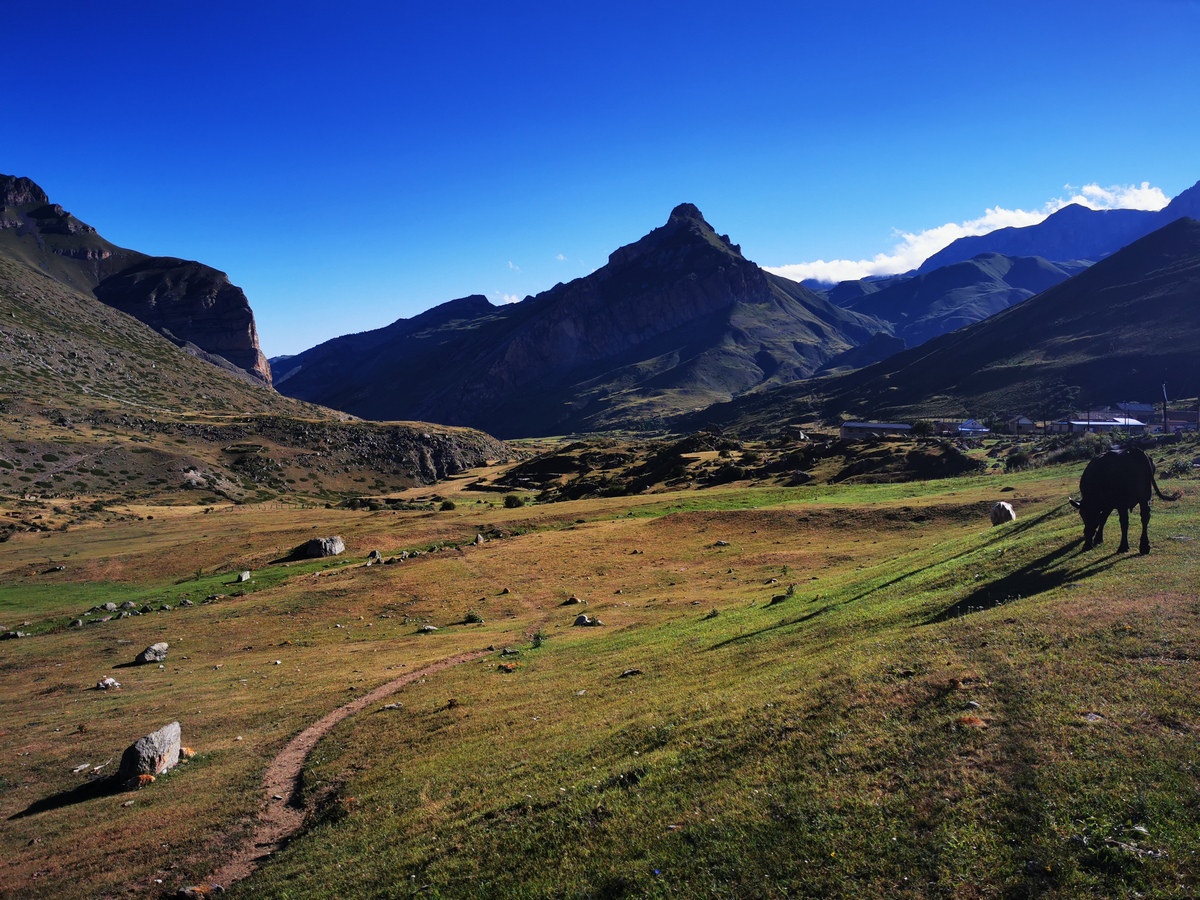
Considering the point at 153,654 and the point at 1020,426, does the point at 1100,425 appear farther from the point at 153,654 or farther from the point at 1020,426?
the point at 153,654

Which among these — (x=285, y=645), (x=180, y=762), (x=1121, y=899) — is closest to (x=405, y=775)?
(x=180, y=762)

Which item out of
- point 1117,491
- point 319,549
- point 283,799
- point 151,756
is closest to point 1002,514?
point 1117,491

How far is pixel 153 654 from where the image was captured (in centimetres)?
3061

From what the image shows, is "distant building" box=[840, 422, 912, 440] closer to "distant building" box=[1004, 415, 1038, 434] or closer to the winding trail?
"distant building" box=[1004, 415, 1038, 434]

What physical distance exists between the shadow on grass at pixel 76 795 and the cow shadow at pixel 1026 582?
22425 millimetres

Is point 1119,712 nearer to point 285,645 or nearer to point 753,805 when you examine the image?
point 753,805

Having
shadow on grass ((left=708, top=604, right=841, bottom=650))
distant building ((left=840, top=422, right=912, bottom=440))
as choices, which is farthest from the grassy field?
distant building ((left=840, top=422, right=912, bottom=440))

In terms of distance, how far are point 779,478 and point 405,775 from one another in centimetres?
7065

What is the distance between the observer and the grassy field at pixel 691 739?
8.77 m

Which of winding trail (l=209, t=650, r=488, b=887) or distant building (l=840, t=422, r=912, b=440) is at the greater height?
winding trail (l=209, t=650, r=488, b=887)

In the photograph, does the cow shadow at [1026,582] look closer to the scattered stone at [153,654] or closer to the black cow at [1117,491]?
the black cow at [1117,491]

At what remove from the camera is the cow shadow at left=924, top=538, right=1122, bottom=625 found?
1783 centimetres

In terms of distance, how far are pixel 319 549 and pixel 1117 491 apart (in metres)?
52.5

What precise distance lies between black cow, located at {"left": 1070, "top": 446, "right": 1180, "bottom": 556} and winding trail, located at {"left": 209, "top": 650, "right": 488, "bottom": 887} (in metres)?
23.7
